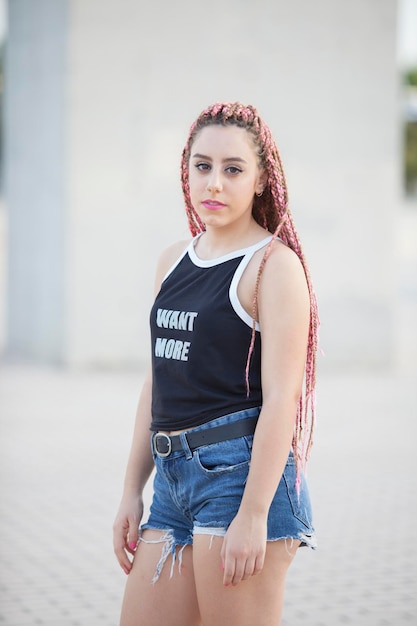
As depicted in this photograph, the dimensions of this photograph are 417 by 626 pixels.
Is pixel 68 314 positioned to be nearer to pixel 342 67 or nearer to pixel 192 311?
pixel 342 67

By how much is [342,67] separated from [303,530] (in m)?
10.8

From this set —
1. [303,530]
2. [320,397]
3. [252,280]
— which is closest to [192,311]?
[252,280]

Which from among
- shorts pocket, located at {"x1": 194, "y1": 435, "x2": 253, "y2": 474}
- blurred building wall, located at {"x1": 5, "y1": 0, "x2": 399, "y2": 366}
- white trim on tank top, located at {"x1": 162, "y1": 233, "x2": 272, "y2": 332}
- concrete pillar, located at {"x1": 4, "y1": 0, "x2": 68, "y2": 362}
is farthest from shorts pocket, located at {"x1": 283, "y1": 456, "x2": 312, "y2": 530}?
concrete pillar, located at {"x1": 4, "y1": 0, "x2": 68, "y2": 362}

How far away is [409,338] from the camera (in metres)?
16.4

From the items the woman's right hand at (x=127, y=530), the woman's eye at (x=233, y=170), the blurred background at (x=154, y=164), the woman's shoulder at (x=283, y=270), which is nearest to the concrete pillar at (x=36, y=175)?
the blurred background at (x=154, y=164)

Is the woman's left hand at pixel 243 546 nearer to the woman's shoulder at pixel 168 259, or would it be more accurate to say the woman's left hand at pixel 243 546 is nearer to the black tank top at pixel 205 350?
the black tank top at pixel 205 350

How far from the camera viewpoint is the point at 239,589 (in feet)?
8.06

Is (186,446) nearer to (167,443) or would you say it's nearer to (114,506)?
(167,443)

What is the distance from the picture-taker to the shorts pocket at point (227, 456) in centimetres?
250

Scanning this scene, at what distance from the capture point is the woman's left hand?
7.86ft

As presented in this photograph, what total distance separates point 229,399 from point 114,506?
4200 mm

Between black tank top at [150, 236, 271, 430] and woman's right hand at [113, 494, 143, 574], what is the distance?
11.6 inches

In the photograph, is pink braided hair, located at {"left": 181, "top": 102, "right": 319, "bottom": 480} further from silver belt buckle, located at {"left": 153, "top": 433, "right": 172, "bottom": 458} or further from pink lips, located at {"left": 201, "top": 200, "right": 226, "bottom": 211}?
silver belt buckle, located at {"left": 153, "top": 433, "right": 172, "bottom": 458}

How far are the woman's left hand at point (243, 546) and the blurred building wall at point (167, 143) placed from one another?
32.5 ft
